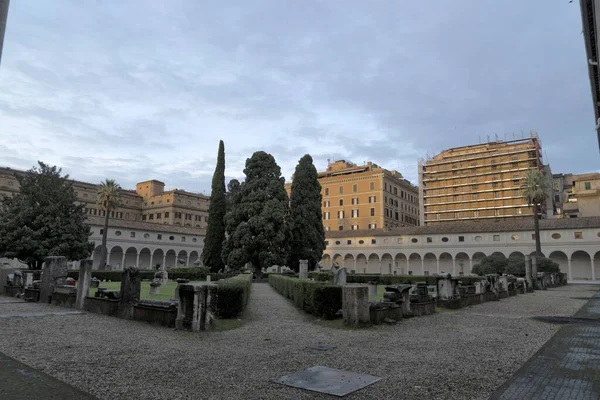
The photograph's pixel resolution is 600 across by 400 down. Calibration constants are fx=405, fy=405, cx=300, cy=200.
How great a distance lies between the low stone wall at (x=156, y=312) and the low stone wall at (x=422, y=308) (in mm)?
8315

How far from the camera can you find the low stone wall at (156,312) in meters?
11.4

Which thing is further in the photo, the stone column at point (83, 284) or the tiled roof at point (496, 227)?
the tiled roof at point (496, 227)

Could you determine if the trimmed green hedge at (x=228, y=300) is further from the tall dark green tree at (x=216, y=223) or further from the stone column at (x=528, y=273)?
the tall dark green tree at (x=216, y=223)

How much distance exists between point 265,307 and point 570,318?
11345 mm

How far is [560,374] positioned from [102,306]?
1345cm

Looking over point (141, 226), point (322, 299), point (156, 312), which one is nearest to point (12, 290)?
point (156, 312)

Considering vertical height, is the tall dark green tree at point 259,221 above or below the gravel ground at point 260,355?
above

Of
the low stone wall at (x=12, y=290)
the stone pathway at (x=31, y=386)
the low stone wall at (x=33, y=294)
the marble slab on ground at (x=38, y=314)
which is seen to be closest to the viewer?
the stone pathway at (x=31, y=386)

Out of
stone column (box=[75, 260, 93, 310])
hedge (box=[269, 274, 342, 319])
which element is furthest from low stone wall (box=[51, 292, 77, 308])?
hedge (box=[269, 274, 342, 319])

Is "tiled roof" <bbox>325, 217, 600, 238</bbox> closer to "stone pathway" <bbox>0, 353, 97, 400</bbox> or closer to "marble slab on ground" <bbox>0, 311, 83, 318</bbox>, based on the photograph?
"marble slab on ground" <bbox>0, 311, 83, 318</bbox>

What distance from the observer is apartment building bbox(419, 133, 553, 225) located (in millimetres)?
87125

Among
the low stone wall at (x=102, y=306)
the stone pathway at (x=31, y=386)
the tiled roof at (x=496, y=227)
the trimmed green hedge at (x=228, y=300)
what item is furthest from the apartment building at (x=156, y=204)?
the stone pathway at (x=31, y=386)

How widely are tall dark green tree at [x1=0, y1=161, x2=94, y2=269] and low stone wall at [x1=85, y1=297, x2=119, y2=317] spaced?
23.0 meters

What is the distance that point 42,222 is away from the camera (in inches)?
1355
